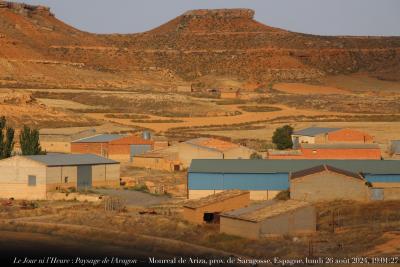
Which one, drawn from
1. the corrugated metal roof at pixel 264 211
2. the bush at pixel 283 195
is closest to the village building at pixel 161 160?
the bush at pixel 283 195

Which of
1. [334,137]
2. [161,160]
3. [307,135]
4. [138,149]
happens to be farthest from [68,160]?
[307,135]

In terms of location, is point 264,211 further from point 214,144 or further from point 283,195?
point 214,144

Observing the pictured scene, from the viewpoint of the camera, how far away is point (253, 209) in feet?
129

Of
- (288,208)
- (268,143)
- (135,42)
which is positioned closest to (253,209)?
(288,208)

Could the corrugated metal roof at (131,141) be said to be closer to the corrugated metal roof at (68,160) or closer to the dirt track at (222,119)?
the corrugated metal roof at (68,160)

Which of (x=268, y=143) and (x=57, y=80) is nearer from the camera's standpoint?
(x=268, y=143)

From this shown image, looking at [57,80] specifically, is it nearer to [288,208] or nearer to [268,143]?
[268,143]

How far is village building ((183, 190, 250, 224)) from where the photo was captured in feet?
134

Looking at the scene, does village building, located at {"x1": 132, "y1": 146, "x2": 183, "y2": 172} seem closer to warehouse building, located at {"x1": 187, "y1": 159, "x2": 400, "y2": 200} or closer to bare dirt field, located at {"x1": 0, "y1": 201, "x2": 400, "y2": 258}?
warehouse building, located at {"x1": 187, "y1": 159, "x2": 400, "y2": 200}

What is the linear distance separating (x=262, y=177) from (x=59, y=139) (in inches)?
965

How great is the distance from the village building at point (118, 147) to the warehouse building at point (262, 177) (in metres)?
15.8

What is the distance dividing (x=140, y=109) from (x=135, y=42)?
6005 centimetres

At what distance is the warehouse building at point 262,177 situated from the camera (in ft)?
152

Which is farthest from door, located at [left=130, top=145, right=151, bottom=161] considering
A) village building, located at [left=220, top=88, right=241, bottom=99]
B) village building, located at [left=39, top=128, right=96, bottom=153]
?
village building, located at [left=220, top=88, right=241, bottom=99]
